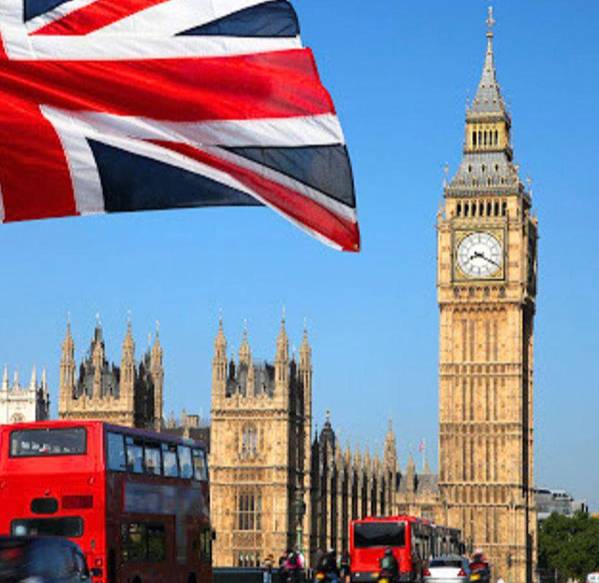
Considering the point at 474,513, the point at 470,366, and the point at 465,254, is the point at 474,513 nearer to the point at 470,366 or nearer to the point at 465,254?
the point at 470,366

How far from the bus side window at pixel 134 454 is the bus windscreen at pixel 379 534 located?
23.2 meters

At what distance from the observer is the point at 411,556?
51.3m

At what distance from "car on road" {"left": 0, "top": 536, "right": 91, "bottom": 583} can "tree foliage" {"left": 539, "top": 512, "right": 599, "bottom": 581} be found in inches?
5372

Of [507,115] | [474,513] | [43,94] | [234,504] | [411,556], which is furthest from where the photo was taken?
[507,115]

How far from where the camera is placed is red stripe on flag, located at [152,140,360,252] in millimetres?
9883

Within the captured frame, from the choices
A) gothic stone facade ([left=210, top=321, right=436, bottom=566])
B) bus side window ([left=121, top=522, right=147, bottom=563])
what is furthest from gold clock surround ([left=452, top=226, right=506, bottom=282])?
bus side window ([left=121, top=522, right=147, bottom=563])

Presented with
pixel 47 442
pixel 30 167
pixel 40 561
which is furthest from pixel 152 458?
pixel 30 167

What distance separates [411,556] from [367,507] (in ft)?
188

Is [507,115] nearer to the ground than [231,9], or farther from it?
farther from it

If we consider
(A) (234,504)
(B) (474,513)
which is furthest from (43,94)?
(B) (474,513)

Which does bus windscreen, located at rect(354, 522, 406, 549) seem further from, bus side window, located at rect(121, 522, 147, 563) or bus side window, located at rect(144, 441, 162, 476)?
bus side window, located at rect(144, 441, 162, 476)

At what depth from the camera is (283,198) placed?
9953mm

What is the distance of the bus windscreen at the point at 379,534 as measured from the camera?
5100 cm

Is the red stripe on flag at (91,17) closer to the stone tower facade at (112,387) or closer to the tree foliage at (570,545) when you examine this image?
the stone tower facade at (112,387)
